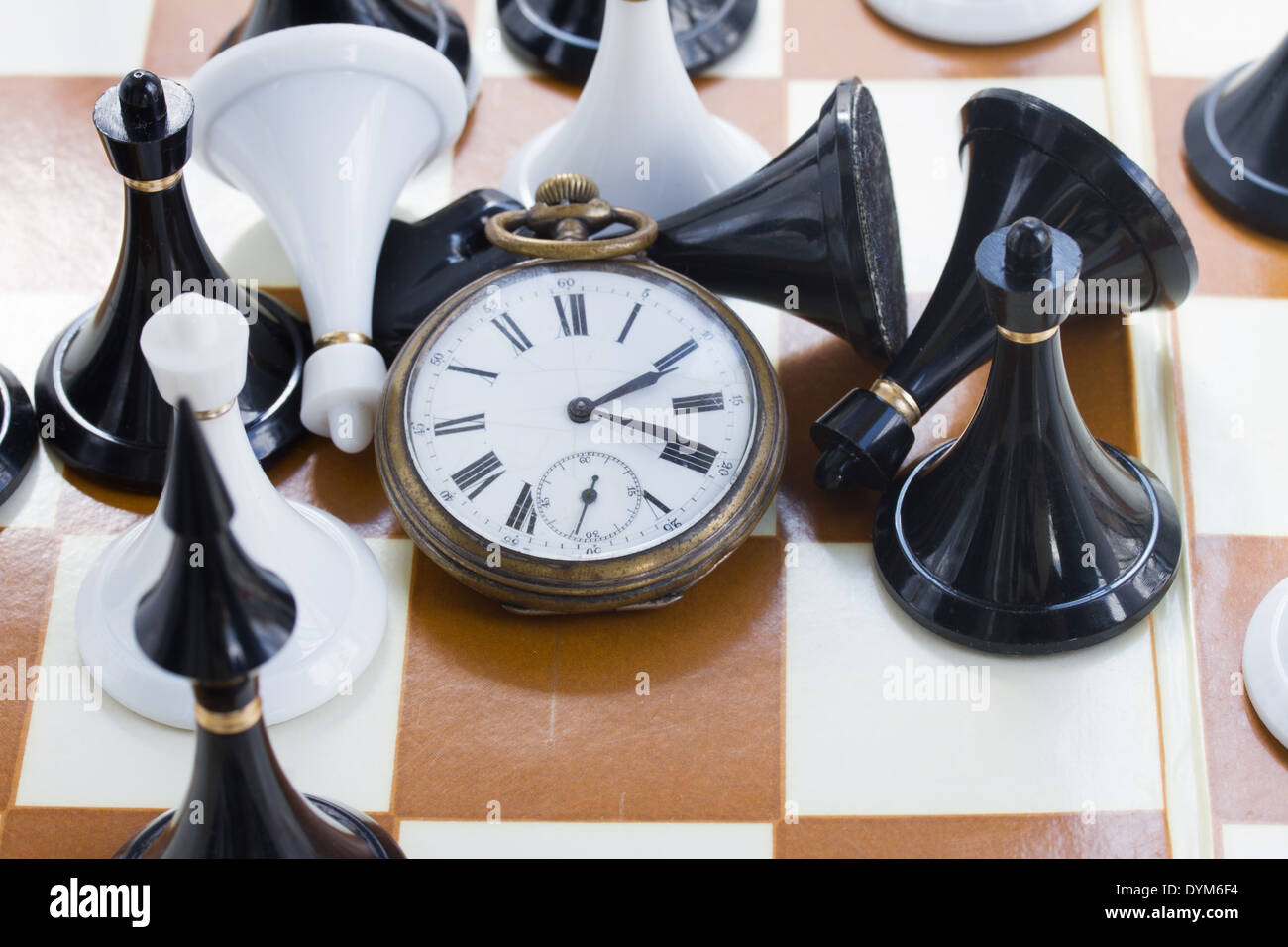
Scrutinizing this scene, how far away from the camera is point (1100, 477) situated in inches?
64.7

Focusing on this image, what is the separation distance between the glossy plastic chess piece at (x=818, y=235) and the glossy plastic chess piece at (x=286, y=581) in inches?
17.3

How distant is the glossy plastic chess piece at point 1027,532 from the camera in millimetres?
1593

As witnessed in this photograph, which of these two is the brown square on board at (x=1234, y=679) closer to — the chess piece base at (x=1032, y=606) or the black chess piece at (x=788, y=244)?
the chess piece base at (x=1032, y=606)

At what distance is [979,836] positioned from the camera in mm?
1556

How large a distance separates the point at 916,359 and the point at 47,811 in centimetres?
84

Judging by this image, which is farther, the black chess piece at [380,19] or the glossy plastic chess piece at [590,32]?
the glossy plastic chess piece at [590,32]

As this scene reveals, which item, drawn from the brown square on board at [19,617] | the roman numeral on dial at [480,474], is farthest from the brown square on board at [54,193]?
the roman numeral on dial at [480,474]

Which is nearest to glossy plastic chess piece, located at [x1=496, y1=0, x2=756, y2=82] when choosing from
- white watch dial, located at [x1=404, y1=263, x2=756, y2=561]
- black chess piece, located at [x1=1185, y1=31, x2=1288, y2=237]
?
white watch dial, located at [x1=404, y1=263, x2=756, y2=561]

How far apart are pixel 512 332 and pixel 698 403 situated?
0.18 m

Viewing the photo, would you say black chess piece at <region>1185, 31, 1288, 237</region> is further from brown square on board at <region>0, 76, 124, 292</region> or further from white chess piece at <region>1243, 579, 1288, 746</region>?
brown square on board at <region>0, 76, 124, 292</region>

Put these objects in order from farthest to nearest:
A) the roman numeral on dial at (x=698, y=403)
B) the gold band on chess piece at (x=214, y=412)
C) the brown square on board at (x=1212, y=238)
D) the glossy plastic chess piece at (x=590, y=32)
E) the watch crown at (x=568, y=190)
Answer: the glossy plastic chess piece at (x=590, y=32)
the brown square on board at (x=1212, y=238)
the watch crown at (x=568, y=190)
the roman numeral on dial at (x=698, y=403)
the gold band on chess piece at (x=214, y=412)

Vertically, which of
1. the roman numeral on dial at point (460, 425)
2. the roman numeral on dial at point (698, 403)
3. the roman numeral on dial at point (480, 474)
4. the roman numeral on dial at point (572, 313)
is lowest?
the roman numeral on dial at point (480, 474)
